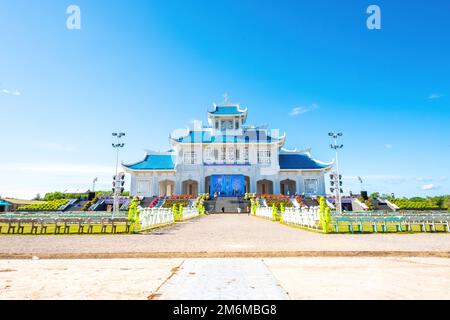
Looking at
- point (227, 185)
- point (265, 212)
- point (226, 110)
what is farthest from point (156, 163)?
point (265, 212)

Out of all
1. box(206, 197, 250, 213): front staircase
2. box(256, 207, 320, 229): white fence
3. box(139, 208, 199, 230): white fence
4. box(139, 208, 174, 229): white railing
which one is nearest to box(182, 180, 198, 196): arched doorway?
box(206, 197, 250, 213): front staircase

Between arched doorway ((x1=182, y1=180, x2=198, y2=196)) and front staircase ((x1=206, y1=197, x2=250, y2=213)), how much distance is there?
29.0ft

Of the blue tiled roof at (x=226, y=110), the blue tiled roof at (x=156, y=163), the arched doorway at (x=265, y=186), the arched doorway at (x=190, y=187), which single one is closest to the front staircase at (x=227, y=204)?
the arched doorway at (x=265, y=186)

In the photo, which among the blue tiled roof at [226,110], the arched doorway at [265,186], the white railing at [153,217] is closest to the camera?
the white railing at [153,217]

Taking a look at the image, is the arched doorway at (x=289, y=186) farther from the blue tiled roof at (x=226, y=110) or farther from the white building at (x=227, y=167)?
the blue tiled roof at (x=226, y=110)

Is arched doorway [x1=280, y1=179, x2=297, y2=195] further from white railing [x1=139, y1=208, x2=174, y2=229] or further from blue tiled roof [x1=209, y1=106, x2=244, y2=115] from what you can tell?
white railing [x1=139, y1=208, x2=174, y2=229]

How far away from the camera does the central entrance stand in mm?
40656

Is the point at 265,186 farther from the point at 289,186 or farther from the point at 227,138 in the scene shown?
the point at 227,138

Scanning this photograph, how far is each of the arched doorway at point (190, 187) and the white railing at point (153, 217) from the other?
2711 cm

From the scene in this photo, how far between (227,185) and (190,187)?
32.0 ft

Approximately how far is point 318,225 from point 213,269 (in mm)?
9603

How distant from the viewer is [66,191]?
50719mm

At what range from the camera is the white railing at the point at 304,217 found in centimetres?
1286
